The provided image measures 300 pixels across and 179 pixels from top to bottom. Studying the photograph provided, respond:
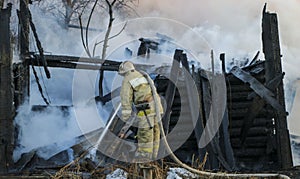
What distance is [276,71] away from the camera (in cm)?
831

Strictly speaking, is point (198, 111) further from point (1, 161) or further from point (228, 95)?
point (1, 161)

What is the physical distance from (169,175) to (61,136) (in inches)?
203

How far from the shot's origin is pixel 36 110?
10.8m

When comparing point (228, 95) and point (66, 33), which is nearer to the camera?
point (228, 95)

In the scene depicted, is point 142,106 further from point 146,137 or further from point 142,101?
point 146,137

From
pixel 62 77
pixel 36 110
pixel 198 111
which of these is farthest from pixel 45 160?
pixel 62 77

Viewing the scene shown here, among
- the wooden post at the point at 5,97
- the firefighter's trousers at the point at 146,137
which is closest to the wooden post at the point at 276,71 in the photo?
the firefighter's trousers at the point at 146,137

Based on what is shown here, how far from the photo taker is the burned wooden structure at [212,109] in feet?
26.4

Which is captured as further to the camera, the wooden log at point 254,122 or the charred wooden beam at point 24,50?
the charred wooden beam at point 24,50

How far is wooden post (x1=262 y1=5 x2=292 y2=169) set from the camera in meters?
8.12

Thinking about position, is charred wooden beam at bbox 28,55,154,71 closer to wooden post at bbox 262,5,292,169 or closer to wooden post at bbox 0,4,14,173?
wooden post at bbox 0,4,14,173

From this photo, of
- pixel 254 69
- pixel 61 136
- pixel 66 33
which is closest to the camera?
pixel 254 69

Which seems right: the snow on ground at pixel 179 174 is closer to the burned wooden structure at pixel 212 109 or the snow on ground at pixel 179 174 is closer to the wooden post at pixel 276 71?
the burned wooden structure at pixel 212 109

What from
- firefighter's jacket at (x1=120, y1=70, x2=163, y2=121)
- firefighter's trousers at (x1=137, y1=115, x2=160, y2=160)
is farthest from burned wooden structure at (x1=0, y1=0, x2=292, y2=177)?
firefighter's jacket at (x1=120, y1=70, x2=163, y2=121)
